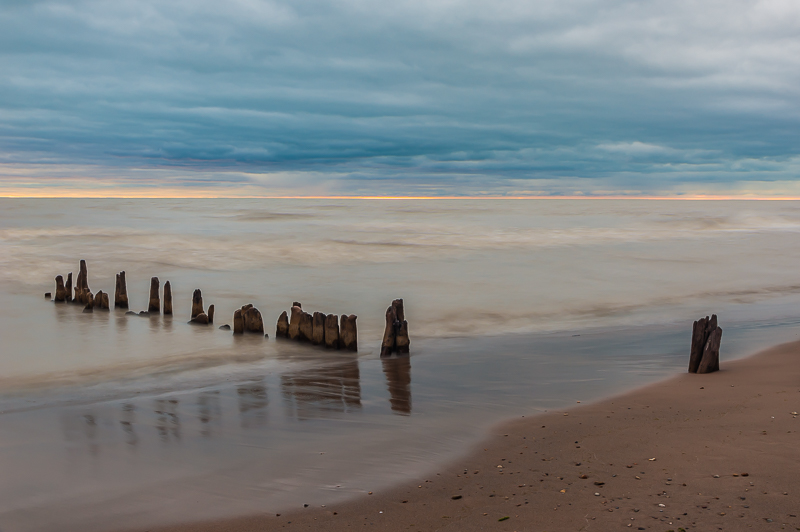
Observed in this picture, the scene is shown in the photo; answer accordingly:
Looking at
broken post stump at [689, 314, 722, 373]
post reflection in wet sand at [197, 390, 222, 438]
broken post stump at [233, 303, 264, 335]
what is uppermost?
broken post stump at [233, 303, 264, 335]

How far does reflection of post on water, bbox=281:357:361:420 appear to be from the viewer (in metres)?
8.02

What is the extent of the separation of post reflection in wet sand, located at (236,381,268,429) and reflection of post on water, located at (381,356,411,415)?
1.66 m

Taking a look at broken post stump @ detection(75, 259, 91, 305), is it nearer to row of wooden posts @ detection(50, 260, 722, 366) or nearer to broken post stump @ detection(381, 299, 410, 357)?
row of wooden posts @ detection(50, 260, 722, 366)

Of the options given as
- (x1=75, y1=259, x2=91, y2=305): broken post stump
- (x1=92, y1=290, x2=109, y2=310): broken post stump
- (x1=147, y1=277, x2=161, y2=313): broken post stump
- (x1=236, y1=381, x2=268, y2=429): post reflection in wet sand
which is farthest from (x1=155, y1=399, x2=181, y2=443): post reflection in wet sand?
(x1=75, y1=259, x2=91, y2=305): broken post stump

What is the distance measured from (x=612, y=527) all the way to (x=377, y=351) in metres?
7.96

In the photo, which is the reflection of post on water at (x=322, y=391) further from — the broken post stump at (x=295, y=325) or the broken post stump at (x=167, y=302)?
the broken post stump at (x=167, y=302)

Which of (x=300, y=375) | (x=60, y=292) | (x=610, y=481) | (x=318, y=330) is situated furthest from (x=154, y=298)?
(x=610, y=481)

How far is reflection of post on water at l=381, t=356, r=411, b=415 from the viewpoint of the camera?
26.7 ft

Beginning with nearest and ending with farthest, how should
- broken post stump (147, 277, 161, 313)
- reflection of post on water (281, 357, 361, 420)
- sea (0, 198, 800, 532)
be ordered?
sea (0, 198, 800, 532)
reflection of post on water (281, 357, 361, 420)
broken post stump (147, 277, 161, 313)

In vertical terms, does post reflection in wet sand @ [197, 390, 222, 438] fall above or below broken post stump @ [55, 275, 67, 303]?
below

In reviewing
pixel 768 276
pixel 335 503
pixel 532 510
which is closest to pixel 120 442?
pixel 335 503

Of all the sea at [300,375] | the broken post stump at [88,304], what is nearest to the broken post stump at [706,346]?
the sea at [300,375]

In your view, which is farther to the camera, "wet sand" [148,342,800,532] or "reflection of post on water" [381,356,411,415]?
"reflection of post on water" [381,356,411,415]

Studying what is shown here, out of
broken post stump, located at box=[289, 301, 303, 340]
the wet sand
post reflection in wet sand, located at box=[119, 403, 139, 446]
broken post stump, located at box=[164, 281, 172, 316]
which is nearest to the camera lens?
the wet sand
